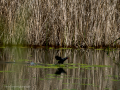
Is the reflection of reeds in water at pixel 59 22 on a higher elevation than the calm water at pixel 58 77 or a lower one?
higher

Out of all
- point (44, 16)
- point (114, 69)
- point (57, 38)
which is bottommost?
point (114, 69)

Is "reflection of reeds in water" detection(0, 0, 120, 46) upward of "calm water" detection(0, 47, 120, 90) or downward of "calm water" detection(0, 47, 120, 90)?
upward

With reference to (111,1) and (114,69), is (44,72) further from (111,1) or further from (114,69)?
(111,1)

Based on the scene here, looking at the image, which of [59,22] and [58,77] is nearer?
[58,77]

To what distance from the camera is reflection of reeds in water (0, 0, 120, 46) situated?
438 inches

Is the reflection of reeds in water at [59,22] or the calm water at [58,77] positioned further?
the reflection of reeds in water at [59,22]

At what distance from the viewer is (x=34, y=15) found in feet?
37.2

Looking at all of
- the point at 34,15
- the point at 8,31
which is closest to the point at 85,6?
the point at 34,15

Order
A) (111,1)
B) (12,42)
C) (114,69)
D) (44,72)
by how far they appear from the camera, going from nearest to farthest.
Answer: (44,72)
(114,69)
(12,42)
(111,1)

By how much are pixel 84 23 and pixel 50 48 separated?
1.71 metres

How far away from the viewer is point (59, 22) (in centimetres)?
1134

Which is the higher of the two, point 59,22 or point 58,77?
point 59,22

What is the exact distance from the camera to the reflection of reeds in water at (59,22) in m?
11.1

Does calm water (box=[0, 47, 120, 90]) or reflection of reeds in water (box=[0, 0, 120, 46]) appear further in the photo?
reflection of reeds in water (box=[0, 0, 120, 46])
